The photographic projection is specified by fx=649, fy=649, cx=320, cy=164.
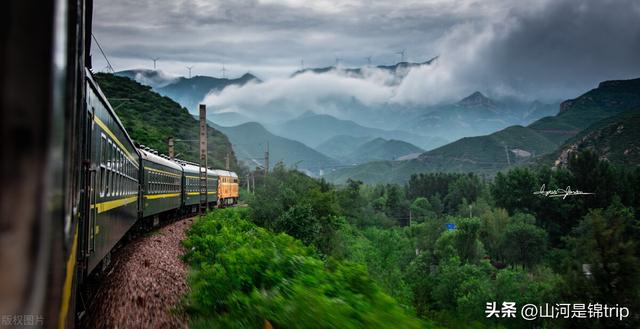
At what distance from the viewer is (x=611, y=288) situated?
35094mm

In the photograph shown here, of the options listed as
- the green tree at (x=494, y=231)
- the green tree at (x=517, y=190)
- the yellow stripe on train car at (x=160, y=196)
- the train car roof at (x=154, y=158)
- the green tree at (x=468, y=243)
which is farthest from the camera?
the green tree at (x=517, y=190)

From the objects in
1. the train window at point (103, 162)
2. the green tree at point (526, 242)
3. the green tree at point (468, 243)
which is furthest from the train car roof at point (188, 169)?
the green tree at point (526, 242)

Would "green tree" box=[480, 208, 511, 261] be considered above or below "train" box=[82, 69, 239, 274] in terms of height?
below

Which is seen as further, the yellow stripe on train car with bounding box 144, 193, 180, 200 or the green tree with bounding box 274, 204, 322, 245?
the green tree with bounding box 274, 204, 322, 245

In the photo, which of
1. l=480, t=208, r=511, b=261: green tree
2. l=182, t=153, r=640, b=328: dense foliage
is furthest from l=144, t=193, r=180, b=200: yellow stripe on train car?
l=480, t=208, r=511, b=261: green tree

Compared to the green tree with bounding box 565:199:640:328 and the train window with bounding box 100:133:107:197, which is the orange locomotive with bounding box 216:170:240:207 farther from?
the train window with bounding box 100:133:107:197

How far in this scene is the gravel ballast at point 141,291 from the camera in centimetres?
964

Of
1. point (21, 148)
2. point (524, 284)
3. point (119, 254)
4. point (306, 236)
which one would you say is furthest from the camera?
point (524, 284)

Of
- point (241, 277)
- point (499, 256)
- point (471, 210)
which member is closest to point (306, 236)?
point (241, 277)

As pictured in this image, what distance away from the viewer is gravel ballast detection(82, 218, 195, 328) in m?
9.64

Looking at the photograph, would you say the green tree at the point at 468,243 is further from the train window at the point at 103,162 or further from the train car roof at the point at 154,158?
the train window at the point at 103,162

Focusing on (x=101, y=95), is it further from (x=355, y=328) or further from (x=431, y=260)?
(x=431, y=260)

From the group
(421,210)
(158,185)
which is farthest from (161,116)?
(421,210)

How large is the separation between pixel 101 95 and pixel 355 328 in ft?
14.3
